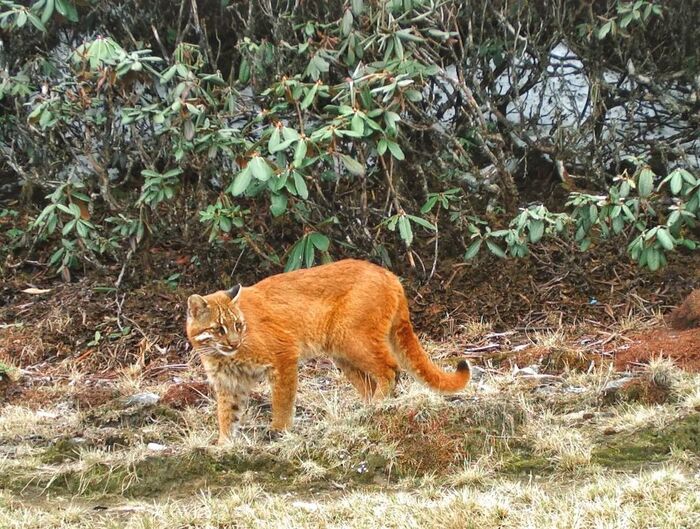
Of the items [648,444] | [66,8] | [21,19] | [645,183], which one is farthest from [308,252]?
[648,444]

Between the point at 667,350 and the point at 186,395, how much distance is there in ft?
11.2

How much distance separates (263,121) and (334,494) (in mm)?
4294

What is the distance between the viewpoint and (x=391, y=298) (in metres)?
6.47

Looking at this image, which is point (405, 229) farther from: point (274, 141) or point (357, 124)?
point (274, 141)

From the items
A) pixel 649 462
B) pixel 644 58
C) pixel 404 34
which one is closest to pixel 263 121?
pixel 404 34

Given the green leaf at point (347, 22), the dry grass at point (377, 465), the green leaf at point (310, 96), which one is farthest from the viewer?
the green leaf at point (347, 22)

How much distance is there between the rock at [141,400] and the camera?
21.7 feet

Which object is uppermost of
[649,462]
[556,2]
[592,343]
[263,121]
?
[556,2]

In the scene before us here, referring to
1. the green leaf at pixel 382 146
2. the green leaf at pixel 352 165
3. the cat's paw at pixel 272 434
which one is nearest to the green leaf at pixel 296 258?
the green leaf at pixel 352 165

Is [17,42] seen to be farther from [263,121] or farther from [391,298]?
[391,298]

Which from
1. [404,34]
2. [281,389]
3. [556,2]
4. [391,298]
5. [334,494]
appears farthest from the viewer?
[556,2]

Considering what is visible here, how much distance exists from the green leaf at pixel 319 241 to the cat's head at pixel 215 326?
1887mm

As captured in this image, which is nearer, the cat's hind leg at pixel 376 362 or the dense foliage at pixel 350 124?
the cat's hind leg at pixel 376 362

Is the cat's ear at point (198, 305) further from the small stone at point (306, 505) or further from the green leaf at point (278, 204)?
the small stone at point (306, 505)
